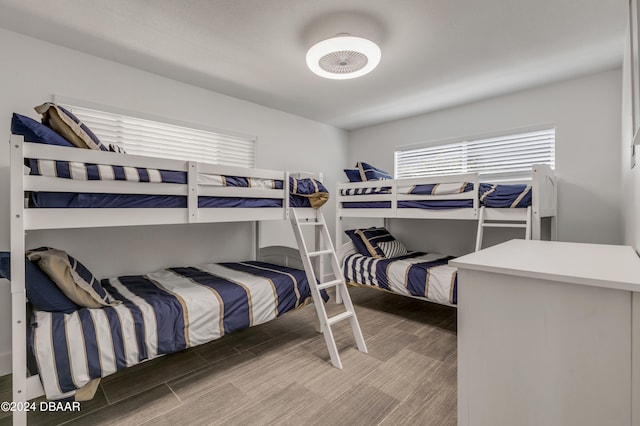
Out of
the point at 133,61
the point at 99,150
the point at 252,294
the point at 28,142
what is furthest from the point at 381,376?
the point at 133,61

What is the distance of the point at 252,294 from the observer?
2135 mm

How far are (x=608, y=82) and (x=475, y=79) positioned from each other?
1.12 meters

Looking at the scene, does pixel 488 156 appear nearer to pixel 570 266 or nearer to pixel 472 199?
pixel 472 199

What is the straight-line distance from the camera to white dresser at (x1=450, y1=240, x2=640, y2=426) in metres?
0.84

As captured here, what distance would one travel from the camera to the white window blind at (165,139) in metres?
2.56

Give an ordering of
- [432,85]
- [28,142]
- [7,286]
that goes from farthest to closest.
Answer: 1. [432,85]
2. [7,286]
3. [28,142]

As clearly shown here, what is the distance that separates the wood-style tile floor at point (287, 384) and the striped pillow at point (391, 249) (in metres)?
0.87

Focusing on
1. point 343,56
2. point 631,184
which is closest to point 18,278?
point 343,56

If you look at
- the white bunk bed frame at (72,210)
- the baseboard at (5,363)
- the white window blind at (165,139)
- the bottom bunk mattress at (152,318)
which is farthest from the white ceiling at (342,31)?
the baseboard at (5,363)

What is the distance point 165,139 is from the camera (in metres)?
2.91

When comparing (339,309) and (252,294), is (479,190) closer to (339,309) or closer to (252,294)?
(339,309)

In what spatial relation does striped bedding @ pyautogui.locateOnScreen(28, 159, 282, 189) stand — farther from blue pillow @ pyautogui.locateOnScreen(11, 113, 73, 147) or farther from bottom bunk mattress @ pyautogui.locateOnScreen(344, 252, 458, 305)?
bottom bunk mattress @ pyautogui.locateOnScreen(344, 252, 458, 305)

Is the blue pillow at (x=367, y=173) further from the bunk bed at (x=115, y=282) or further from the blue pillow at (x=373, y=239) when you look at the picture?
the bunk bed at (x=115, y=282)

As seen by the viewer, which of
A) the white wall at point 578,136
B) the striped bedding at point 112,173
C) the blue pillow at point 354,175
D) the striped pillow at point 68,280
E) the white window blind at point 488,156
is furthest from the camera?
the blue pillow at point 354,175
